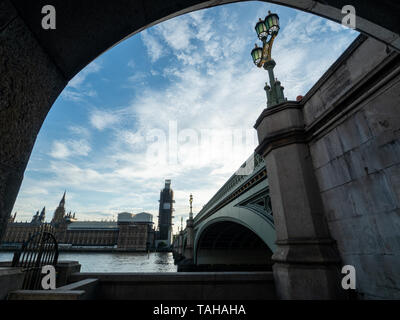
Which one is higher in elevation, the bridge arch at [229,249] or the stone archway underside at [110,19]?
the stone archway underside at [110,19]

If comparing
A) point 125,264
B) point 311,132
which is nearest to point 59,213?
point 125,264

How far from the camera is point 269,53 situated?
221 inches

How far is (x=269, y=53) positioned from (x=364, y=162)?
3763mm

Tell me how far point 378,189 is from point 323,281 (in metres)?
1.82

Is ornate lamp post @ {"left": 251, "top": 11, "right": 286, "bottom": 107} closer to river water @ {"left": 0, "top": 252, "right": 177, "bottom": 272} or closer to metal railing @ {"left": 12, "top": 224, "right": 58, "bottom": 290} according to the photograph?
metal railing @ {"left": 12, "top": 224, "right": 58, "bottom": 290}

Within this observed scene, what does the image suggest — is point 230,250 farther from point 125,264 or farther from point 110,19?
point 125,264

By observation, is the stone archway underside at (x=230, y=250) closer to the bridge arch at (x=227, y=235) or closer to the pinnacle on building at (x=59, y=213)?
the bridge arch at (x=227, y=235)

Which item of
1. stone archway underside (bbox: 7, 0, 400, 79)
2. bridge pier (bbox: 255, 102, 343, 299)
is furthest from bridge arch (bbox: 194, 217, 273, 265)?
stone archway underside (bbox: 7, 0, 400, 79)

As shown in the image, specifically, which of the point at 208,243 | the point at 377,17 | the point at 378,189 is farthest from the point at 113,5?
the point at 208,243

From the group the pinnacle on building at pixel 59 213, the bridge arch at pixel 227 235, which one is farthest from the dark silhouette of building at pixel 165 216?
the bridge arch at pixel 227 235

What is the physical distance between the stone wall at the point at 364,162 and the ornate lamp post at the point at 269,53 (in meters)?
1.39

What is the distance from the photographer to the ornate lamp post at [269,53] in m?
5.27
